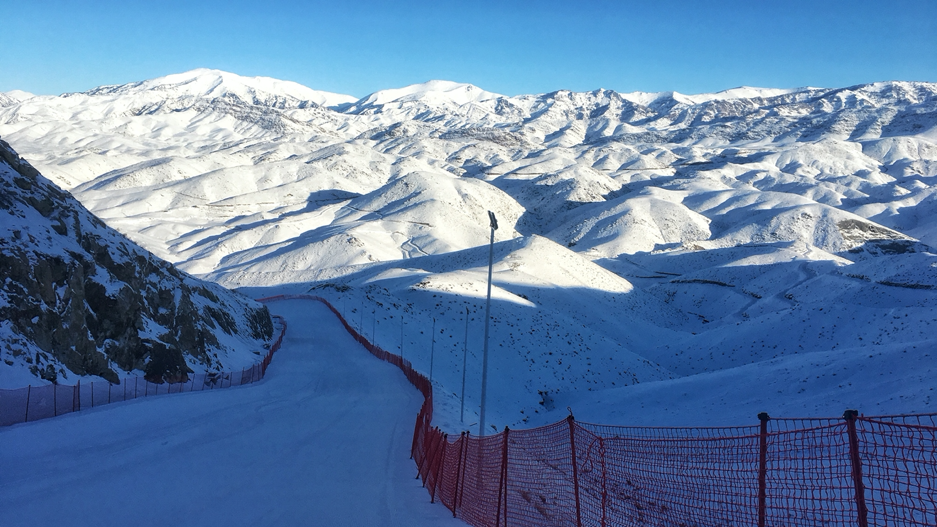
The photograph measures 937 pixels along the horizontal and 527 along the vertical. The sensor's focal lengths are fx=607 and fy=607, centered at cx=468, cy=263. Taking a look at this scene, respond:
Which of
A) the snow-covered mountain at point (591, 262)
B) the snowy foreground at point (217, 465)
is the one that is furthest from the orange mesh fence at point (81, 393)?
the snow-covered mountain at point (591, 262)

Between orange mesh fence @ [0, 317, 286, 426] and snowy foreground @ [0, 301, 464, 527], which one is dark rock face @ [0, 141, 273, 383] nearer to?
orange mesh fence @ [0, 317, 286, 426]

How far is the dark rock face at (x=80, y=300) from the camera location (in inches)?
697

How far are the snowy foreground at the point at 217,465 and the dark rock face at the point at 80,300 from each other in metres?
2.19

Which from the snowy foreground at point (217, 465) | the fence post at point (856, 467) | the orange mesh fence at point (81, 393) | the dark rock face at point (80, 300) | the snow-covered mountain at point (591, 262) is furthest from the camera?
the snow-covered mountain at point (591, 262)

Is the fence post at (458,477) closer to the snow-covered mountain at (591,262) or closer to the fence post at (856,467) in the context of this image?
the fence post at (856,467)

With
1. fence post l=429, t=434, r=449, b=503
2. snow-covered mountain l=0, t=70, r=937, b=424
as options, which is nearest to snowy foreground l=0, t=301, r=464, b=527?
fence post l=429, t=434, r=449, b=503

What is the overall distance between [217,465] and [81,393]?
19.8 ft

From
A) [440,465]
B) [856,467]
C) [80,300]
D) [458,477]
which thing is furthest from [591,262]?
[856,467]

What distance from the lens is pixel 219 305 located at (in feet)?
110

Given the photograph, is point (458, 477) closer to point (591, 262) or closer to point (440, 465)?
point (440, 465)

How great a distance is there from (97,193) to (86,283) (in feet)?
508

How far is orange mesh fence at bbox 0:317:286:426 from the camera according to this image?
1446 centimetres

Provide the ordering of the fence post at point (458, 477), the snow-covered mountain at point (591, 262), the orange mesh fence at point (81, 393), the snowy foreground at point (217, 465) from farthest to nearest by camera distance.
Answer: the snow-covered mountain at point (591, 262), the orange mesh fence at point (81, 393), the fence post at point (458, 477), the snowy foreground at point (217, 465)

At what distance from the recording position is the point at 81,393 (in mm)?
17062
